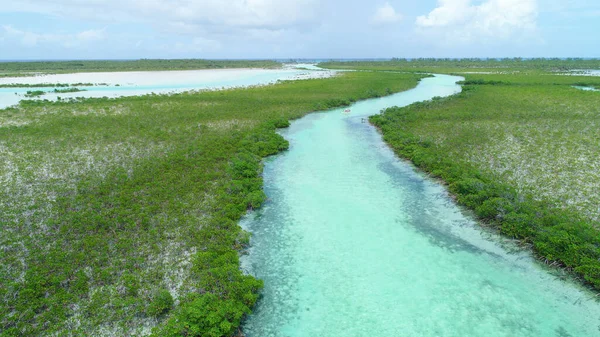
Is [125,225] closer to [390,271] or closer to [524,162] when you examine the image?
[390,271]

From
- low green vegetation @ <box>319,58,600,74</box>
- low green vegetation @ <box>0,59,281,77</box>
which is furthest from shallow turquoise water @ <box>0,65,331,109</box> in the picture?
low green vegetation @ <box>319,58,600,74</box>

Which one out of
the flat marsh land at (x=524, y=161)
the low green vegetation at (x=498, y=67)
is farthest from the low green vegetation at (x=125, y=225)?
the low green vegetation at (x=498, y=67)

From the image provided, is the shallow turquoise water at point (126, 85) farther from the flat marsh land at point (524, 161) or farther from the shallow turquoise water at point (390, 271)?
the shallow turquoise water at point (390, 271)

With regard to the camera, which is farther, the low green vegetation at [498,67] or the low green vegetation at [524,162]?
the low green vegetation at [498,67]

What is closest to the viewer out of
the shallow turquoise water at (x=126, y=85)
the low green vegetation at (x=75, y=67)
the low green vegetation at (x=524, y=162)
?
the low green vegetation at (x=524, y=162)

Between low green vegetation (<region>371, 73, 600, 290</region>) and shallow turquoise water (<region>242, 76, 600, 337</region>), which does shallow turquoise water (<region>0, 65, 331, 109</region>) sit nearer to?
low green vegetation (<region>371, 73, 600, 290</region>)

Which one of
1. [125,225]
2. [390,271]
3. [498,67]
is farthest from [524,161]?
[498,67]
